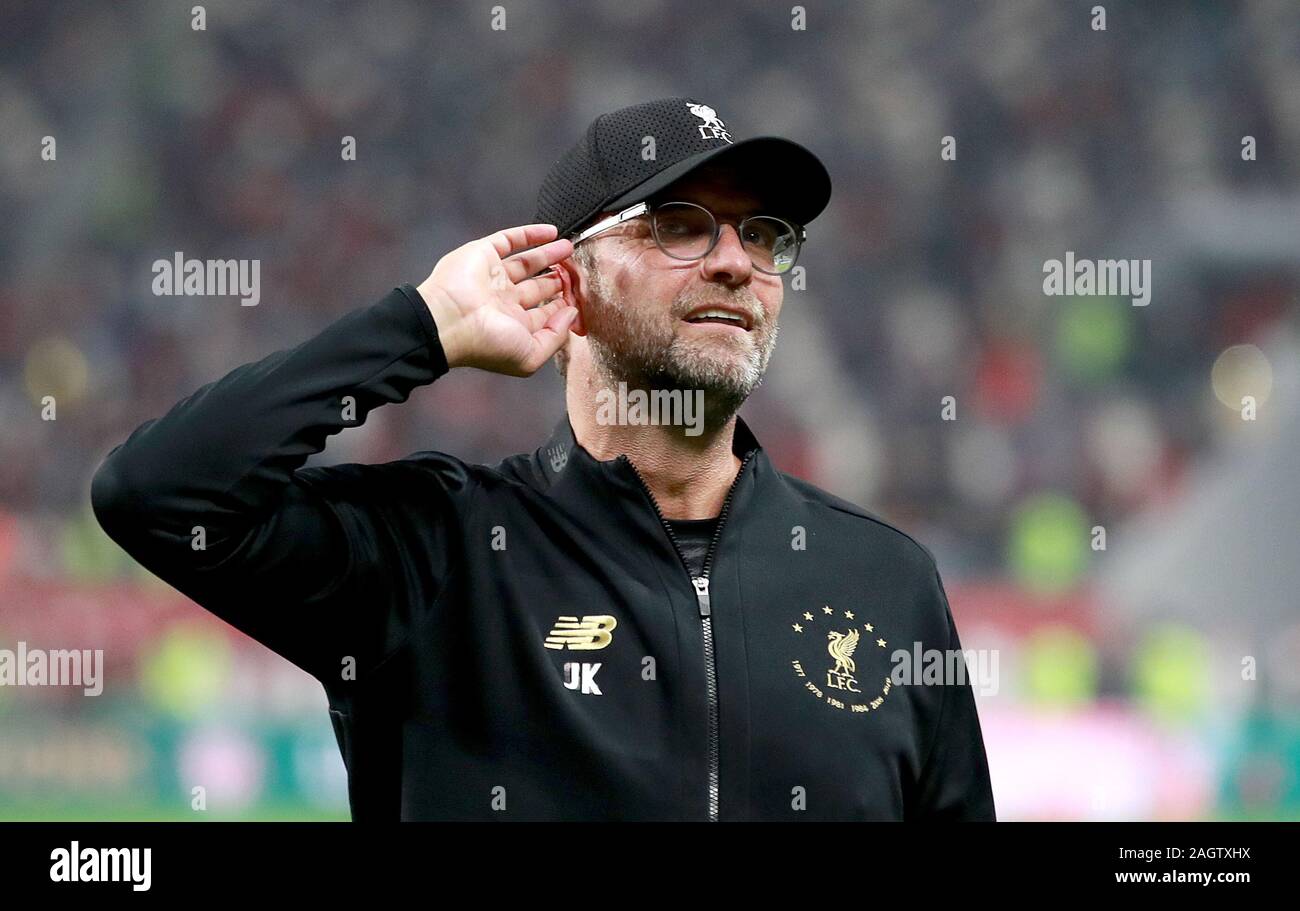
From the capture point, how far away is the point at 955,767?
6.76ft

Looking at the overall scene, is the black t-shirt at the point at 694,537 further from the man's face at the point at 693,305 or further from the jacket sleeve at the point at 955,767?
the jacket sleeve at the point at 955,767

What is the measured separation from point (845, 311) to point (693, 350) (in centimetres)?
479

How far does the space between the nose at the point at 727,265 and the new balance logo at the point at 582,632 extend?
481 millimetres

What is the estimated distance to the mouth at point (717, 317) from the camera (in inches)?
78.8

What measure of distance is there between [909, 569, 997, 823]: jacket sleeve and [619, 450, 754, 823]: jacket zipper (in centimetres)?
33

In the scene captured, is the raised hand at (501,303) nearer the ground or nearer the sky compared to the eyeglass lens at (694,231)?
nearer the ground

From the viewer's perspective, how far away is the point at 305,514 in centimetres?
177

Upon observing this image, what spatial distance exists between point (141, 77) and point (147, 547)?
20.2 ft

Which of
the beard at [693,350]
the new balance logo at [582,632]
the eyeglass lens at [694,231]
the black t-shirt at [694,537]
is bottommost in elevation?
the new balance logo at [582,632]

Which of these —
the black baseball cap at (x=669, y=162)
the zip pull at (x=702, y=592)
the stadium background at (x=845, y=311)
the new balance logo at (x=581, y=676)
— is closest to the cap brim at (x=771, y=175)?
the black baseball cap at (x=669, y=162)

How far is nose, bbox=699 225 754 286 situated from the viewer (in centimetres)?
199

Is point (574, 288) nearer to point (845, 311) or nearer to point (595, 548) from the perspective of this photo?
point (595, 548)

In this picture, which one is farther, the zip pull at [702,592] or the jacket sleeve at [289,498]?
the zip pull at [702,592]
